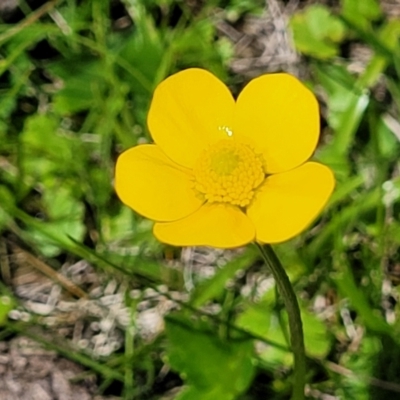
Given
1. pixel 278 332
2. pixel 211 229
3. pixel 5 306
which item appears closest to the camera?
pixel 211 229

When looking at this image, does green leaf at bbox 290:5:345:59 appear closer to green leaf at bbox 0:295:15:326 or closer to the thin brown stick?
the thin brown stick

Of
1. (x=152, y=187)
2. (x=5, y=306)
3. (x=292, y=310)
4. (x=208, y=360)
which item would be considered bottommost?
(x=5, y=306)

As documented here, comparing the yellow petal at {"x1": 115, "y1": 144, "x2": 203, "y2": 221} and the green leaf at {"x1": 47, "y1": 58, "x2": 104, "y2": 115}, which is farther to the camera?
the green leaf at {"x1": 47, "y1": 58, "x2": 104, "y2": 115}

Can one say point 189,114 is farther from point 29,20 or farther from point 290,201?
point 29,20

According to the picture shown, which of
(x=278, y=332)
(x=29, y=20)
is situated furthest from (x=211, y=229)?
(x=29, y=20)

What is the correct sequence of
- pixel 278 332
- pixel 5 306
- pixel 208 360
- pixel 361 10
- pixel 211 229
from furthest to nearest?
pixel 361 10
pixel 5 306
pixel 278 332
pixel 208 360
pixel 211 229

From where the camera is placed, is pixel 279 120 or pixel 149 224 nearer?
pixel 279 120

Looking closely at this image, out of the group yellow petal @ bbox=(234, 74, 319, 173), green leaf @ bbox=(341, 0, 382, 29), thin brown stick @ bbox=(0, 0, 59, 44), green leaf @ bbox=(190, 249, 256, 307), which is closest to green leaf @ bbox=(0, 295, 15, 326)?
green leaf @ bbox=(190, 249, 256, 307)

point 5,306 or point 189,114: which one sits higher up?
point 189,114
